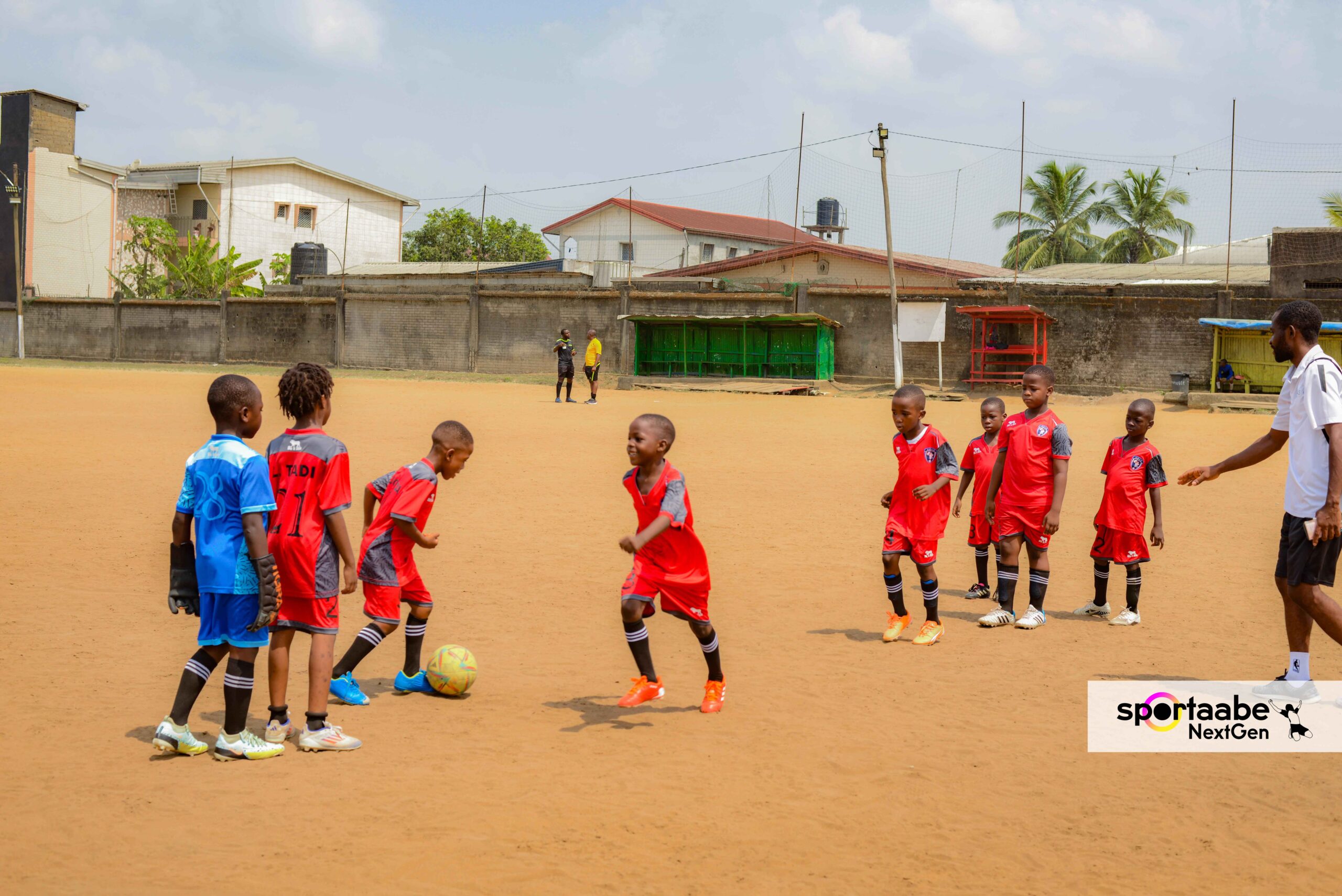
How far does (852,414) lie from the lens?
2298 centimetres

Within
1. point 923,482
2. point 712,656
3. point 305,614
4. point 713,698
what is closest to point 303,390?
point 305,614

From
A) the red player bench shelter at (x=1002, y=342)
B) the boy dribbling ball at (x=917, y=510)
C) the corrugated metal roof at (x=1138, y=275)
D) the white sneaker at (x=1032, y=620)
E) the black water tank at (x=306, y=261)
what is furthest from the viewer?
the black water tank at (x=306, y=261)

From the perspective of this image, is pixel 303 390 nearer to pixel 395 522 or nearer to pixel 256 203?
pixel 395 522

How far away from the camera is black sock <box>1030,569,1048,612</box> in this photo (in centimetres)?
691

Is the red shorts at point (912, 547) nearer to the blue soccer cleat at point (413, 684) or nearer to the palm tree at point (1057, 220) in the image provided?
the blue soccer cleat at point (413, 684)

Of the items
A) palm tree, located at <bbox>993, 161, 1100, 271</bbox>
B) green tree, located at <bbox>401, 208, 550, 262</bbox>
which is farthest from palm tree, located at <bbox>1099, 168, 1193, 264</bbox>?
green tree, located at <bbox>401, 208, 550, 262</bbox>

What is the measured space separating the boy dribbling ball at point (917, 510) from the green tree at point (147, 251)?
45844 millimetres

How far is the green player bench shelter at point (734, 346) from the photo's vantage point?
3130 cm

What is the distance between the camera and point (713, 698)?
5090mm

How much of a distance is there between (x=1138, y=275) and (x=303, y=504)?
3378 centimetres

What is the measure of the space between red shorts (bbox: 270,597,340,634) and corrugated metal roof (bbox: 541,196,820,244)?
44.4m

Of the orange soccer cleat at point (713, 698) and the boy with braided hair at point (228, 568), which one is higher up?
the boy with braided hair at point (228, 568)

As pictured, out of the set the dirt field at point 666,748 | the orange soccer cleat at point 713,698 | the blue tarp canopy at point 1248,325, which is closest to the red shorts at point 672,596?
the orange soccer cleat at point 713,698

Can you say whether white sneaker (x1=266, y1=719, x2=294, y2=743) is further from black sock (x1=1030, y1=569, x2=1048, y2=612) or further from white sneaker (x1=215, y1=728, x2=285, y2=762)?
black sock (x1=1030, y1=569, x2=1048, y2=612)
